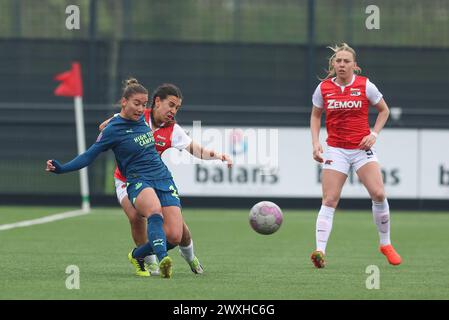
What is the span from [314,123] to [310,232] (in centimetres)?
532

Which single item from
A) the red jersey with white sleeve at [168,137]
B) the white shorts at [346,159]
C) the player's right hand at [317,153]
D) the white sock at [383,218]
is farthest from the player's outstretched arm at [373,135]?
the red jersey with white sleeve at [168,137]

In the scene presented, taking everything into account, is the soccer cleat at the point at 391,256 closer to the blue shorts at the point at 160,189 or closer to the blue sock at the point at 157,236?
the blue shorts at the point at 160,189

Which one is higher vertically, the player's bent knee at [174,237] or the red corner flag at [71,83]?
the red corner flag at [71,83]

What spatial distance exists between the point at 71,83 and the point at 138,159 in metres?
11.8

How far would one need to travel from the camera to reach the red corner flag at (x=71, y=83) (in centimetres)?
2158

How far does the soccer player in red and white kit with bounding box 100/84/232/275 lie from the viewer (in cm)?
1045

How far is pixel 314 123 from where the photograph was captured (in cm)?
1188

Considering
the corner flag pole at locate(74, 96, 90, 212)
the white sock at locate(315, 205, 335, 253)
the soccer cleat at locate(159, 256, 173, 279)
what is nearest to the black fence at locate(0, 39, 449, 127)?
the corner flag pole at locate(74, 96, 90, 212)

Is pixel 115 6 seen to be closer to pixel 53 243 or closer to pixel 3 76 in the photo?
pixel 3 76

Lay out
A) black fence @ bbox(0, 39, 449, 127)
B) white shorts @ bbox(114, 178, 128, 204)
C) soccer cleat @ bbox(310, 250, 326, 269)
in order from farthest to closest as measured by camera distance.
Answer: black fence @ bbox(0, 39, 449, 127), soccer cleat @ bbox(310, 250, 326, 269), white shorts @ bbox(114, 178, 128, 204)

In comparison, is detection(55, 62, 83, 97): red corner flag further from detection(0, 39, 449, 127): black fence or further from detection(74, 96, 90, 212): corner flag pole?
detection(0, 39, 449, 127): black fence

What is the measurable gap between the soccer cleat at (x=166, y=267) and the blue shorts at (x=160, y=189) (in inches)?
27.9

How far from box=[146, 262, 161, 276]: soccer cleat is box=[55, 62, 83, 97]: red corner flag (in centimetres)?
1138
